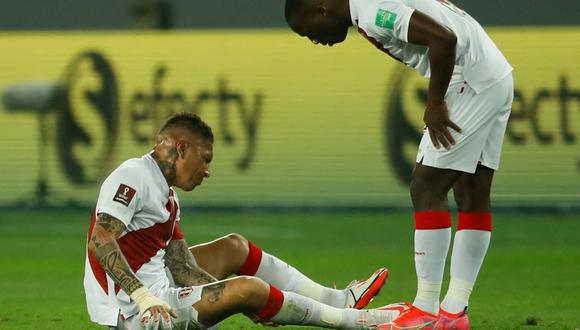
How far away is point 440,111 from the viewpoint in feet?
19.7

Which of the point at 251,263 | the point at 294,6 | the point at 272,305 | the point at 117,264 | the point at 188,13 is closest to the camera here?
the point at 117,264

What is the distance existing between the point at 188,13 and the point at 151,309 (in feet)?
42.2

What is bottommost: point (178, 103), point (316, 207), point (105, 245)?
point (316, 207)

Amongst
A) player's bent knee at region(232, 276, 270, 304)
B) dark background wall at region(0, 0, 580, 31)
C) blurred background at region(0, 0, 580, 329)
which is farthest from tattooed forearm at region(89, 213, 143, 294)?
dark background wall at region(0, 0, 580, 31)

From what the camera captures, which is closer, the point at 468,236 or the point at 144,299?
the point at 144,299

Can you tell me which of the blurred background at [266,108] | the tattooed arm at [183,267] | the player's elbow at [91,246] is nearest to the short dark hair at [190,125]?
the tattooed arm at [183,267]

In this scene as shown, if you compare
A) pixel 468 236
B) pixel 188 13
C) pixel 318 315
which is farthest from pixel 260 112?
pixel 318 315

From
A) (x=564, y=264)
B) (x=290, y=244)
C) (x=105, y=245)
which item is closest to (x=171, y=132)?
(x=105, y=245)

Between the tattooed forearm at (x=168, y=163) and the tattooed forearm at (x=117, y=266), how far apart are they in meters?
0.53

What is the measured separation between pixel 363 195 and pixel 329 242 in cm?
366

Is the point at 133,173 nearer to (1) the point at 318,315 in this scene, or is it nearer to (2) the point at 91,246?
(2) the point at 91,246

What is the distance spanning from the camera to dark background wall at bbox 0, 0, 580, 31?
55.5 feet

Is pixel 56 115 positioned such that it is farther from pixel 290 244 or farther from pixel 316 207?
pixel 290 244

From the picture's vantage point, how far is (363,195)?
1591 centimetres
